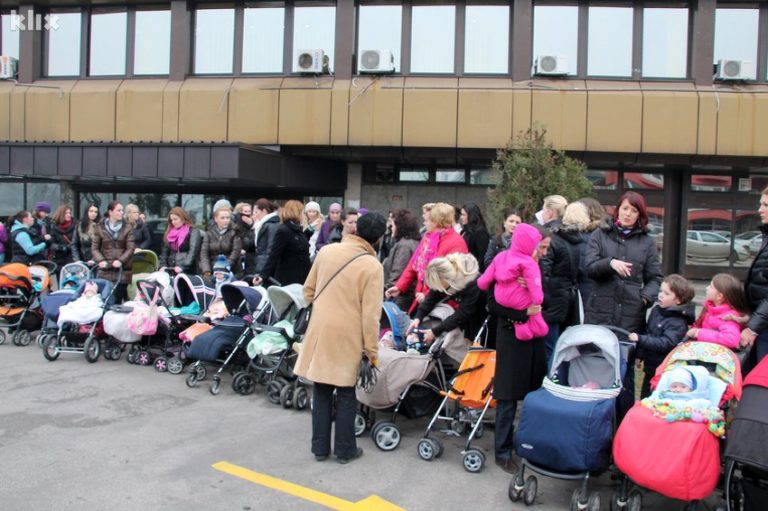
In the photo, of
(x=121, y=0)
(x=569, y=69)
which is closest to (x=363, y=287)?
(x=569, y=69)

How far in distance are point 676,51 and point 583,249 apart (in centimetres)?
1298

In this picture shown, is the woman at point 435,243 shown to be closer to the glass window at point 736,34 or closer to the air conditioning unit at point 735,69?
the air conditioning unit at point 735,69

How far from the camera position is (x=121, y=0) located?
19.0 meters

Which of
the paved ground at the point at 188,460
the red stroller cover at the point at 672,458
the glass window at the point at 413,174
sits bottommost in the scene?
the paved ground at the point at 188,460

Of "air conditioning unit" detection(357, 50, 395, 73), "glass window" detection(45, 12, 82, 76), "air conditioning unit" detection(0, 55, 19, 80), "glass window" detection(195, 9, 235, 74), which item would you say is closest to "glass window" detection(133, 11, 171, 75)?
"glass window" detection(195, 9, 235, 74)

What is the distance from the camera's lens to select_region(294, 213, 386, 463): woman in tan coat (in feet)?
18.2

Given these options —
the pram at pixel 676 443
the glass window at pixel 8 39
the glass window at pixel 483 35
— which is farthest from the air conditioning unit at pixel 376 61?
the pram at pixel 676 443

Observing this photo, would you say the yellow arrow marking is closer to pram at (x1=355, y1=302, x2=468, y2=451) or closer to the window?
pram at (x1=355, y1=302, x2=468, y2=451)

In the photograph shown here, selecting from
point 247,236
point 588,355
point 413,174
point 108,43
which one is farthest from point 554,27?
point 588,355

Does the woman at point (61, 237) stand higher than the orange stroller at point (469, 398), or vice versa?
the woman at point (61, 237)

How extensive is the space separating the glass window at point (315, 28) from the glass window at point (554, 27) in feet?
16.8

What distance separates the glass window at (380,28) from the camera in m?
17.9

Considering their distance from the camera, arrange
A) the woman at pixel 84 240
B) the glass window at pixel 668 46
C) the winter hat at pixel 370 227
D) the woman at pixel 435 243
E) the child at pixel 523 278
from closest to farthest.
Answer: the child at pixel 523 278 < the winter hat at pixel 370 227 < the woman at pixel 435 243 < the woman at pixel 84 240 < the glass window at pixel 668 46

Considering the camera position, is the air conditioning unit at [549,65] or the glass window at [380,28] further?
the glass window at [380,28]
